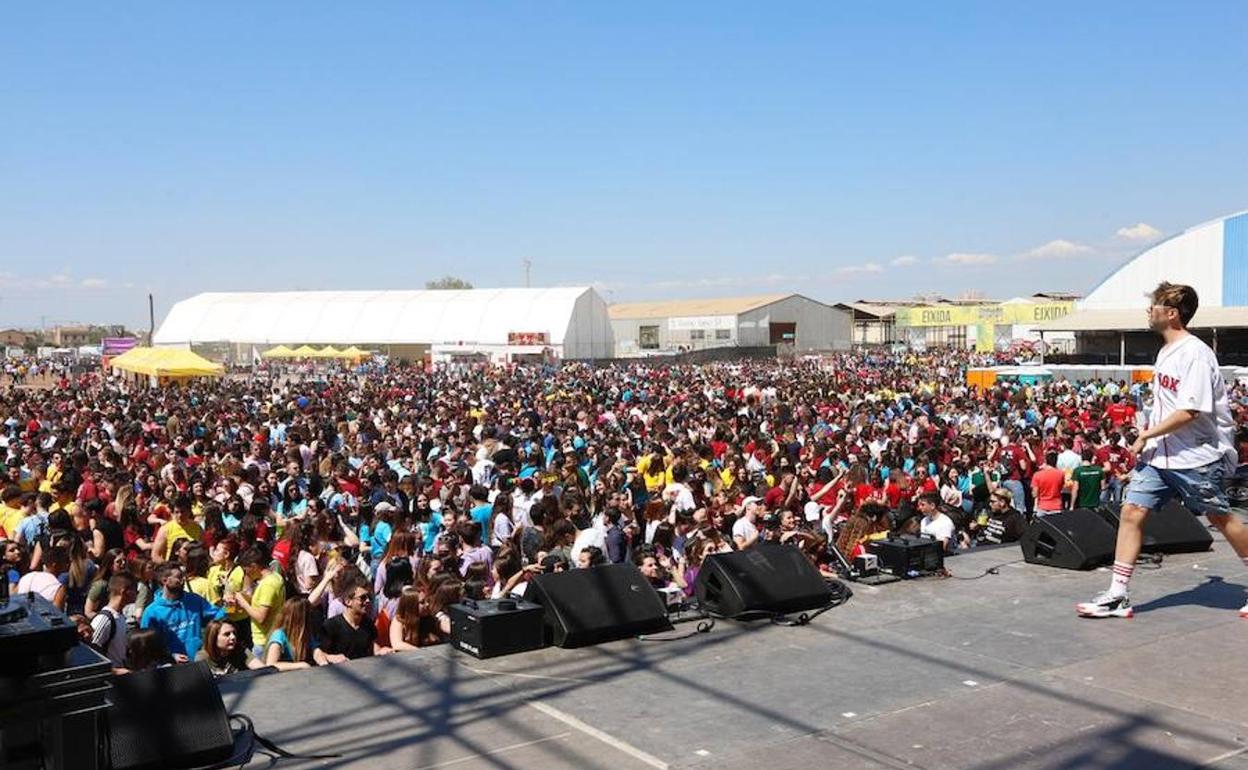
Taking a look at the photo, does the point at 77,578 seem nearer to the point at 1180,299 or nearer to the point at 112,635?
the point at 112,635

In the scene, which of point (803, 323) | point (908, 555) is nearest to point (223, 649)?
point (908, 555)

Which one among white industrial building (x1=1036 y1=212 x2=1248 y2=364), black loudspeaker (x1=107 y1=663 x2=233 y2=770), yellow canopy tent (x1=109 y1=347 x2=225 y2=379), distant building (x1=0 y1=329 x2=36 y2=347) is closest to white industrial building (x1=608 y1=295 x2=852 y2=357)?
white industrial building (x1=1036 y1=212 x2=1248 y2=364)

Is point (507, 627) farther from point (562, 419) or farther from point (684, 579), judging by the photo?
point (562, 419)

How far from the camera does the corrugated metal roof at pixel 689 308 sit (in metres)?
80.9

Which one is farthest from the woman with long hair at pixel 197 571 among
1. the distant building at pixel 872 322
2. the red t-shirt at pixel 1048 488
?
the distant building at pixel 872 322

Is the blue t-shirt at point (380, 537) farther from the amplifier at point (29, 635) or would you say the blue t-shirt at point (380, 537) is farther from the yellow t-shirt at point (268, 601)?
the amplifier at point (29, 635)

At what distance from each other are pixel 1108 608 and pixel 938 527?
2651 mm

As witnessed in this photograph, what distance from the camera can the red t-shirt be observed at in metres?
10.8

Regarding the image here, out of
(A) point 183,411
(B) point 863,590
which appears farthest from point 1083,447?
(A) point 183,411

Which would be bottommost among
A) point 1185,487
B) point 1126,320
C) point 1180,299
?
point 1185,487

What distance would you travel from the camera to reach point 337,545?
7.81 m

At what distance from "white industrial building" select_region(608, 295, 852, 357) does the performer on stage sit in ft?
223

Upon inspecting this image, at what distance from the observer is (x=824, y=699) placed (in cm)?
462

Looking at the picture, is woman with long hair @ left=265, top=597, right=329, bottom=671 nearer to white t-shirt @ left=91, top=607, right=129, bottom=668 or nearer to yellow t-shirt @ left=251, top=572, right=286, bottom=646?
yellow t-shirt @ left=251, top=572, right=286, bottom=646
